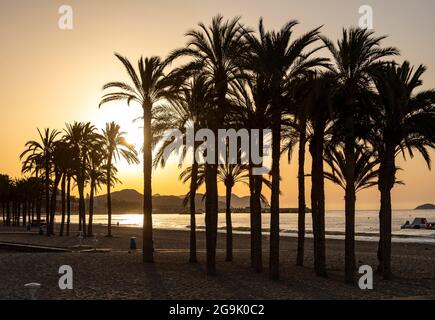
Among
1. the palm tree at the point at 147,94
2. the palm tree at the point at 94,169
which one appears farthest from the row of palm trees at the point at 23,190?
the palm tree at the point at 147,94

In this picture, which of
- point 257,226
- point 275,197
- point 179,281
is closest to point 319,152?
point 275,197

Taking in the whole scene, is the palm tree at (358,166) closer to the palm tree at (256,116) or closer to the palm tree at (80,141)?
the palm tree at (256,116)

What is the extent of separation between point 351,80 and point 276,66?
2.96m

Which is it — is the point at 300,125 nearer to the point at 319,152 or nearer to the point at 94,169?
the point at 319,152

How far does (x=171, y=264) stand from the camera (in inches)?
1067

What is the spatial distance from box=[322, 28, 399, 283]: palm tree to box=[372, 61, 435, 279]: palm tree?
0.71 metres

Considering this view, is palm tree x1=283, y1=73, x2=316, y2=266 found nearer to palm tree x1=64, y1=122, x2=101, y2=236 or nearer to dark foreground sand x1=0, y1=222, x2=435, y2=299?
dark foreground sand x1=0, y1=222, x2=435, y2=299

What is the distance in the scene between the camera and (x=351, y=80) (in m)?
21.5

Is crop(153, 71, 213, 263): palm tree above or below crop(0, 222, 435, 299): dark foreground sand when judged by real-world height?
above

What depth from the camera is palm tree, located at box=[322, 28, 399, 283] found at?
21273mm

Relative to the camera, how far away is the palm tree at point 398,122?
72.9 feet

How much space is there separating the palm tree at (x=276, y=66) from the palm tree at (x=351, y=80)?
39.5 inches

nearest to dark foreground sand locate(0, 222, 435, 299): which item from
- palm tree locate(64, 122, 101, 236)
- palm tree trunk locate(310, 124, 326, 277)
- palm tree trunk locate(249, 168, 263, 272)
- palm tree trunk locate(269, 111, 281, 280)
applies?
palm tree trunk locate(249, 168, 263, 272)
